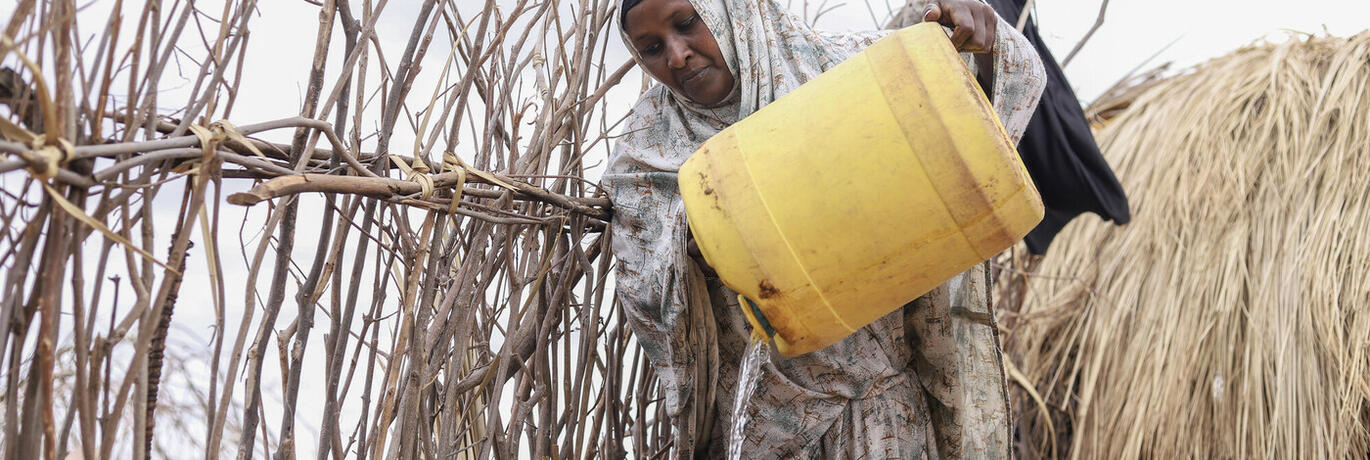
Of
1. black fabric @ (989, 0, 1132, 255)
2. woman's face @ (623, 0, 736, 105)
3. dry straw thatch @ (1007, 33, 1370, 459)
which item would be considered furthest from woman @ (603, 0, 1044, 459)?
dry straw thatch @ (1007, 33, 1370, 459)

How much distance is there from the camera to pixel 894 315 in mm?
1362

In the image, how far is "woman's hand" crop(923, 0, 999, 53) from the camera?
4.02 ft

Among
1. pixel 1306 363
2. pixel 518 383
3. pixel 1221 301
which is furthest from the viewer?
pixel 1221 301

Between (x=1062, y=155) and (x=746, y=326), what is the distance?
2.26 ft

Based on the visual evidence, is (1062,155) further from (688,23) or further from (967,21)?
(688,23)

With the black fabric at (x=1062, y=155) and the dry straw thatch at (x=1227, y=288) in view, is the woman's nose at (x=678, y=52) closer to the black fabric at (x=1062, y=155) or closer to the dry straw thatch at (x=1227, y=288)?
the black fabric at (x=1062, y=155)

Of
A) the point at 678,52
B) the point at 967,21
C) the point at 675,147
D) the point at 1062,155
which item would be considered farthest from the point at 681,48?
the point at 1062,155

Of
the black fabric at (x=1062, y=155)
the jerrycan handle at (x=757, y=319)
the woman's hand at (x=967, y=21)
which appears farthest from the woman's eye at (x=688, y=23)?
the black fabric at (x=1062, y=155)

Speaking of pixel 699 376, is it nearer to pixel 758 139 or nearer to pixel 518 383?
pixel 518 383

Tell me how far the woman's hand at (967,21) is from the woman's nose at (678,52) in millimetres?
312

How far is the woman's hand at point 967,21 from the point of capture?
1225 mm

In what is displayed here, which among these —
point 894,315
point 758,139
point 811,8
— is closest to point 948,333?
point 894,315

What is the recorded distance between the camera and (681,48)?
4.39 ft

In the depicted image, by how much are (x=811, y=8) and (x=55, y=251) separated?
5.75 feet
